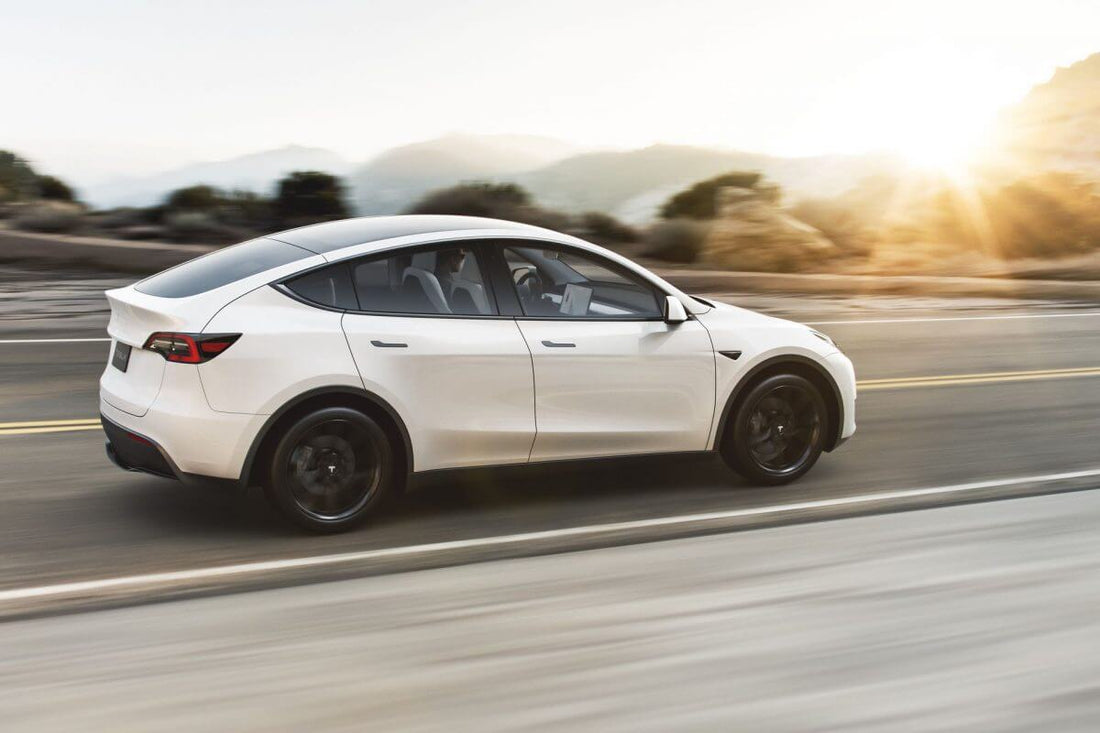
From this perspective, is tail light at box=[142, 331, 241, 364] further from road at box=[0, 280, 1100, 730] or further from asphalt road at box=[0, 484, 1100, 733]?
asphalt road at box=[0, 484, 1100, 733]

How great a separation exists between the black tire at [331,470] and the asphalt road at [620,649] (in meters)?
0.68

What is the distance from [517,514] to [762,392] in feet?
5.13

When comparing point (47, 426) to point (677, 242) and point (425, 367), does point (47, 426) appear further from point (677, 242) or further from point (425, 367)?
point (677, 242)

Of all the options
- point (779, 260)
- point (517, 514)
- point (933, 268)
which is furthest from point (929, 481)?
point (933, 268)

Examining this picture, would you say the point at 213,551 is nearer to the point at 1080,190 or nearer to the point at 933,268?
the point at 933,268

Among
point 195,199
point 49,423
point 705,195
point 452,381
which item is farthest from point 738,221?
point 452,381

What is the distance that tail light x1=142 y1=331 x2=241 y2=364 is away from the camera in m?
5.81

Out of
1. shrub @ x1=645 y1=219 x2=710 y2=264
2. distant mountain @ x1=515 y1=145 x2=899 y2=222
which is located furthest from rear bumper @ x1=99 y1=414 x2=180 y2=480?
distant mountain @ x1=515 y1=145 x2=899 y2=222

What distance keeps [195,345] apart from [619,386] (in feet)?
7.22

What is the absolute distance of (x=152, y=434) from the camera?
233 inches

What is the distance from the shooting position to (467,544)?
615cm

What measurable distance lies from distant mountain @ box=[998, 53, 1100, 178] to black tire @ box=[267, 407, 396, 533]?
68190 mm

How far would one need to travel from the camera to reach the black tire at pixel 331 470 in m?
5.97

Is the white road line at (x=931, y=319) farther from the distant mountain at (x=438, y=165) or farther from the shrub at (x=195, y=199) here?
the shrub at (x=195, y=199)
